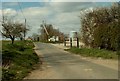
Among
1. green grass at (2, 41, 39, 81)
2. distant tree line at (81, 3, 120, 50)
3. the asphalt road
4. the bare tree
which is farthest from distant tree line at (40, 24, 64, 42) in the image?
the asphalt road

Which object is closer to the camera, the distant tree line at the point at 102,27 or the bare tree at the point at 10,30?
the distant tree line at the point at 102,27

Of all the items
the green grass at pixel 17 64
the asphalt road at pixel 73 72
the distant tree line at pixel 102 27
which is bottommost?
the asphalt road at pixel 73 72

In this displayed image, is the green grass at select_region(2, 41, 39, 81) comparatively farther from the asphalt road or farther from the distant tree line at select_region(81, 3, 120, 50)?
the distant tree line at select_region(81, 3, 120, 50)

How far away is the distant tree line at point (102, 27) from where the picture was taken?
1219 inches

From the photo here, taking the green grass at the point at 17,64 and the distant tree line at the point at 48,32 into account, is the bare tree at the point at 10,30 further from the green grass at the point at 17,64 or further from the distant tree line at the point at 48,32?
the distant tree line at the point at 48,32

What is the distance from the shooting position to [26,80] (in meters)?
14.4

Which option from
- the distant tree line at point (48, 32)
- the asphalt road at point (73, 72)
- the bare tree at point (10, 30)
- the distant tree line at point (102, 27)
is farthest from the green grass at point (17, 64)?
the distant tree line at point (48, 32)

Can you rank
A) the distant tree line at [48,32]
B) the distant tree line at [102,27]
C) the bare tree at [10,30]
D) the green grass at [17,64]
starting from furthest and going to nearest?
the distant tree line at [48,32] → the bare tree at [10,30] → the distant tree line at [102,27] → the green grass at [17,64]

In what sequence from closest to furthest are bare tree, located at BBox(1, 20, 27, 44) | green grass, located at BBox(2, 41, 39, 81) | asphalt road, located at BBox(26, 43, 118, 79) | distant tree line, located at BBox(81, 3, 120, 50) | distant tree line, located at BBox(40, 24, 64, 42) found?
asphalt road, located at BBox(26, 43, 118, 79) → green grass, located at BBox(2, 41, 39, 81) → distant tree line, located at BBox(81, 3, 120, 50) → bare tree, located at BBox(1, 20, 27, 44) → distant tree line, located at BBox(40, 24, 64, 42)

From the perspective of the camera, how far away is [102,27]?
34344 millimetres

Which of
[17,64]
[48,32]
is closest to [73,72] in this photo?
[17,64]

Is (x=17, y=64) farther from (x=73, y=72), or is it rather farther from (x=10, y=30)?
(x=10, y=30)

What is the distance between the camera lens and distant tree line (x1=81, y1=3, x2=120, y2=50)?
102ft

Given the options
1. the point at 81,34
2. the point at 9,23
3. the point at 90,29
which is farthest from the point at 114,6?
the point at 9,23
